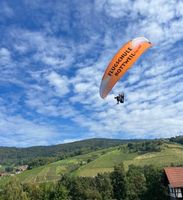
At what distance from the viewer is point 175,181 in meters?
68.4

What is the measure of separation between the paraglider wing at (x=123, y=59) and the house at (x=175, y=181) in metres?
39.0

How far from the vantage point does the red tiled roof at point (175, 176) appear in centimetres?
6781

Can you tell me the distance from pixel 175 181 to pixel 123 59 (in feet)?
134

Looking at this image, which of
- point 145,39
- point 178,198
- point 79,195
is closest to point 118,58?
point 145,39

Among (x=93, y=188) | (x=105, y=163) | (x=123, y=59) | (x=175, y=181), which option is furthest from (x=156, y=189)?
(x=105, y=163)

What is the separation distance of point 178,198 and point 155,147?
133 meters

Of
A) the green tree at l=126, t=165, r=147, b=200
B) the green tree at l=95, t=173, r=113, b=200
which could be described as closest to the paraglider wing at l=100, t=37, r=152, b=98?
the green tree at l=126, t=165, r=147, b=200

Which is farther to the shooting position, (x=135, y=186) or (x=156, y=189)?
(x=135, y=186)

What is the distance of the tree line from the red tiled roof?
648 inches

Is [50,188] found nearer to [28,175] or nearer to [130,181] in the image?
[130,181]

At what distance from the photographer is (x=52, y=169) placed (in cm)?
19088

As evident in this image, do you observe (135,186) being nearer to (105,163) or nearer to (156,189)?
(156,189)

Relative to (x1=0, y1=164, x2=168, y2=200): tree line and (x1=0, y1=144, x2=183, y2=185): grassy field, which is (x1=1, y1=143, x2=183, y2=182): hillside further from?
(x1=0, y1=164, x2=168, y2=200): tree line

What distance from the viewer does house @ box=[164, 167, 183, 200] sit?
67.6m
